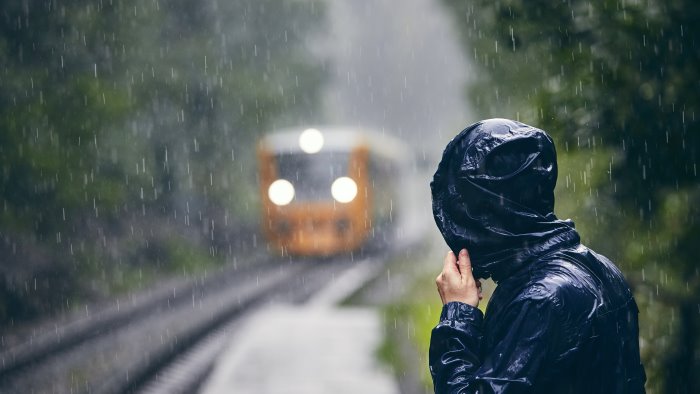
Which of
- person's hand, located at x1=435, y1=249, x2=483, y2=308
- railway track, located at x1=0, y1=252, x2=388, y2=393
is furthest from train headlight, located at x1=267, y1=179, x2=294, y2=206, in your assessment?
person's hand, located at x1=435, y1=249, x2=483, y2=308

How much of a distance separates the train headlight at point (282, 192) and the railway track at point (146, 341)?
2993mm

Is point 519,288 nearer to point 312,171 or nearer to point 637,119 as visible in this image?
point 637,119

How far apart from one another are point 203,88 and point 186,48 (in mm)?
1438

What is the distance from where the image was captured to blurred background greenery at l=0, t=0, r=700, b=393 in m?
4.27

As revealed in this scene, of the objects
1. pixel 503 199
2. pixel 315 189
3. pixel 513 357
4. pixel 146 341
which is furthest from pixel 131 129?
pixel 513 357

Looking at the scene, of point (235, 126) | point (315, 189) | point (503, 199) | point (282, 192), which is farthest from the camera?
point (235, 126)

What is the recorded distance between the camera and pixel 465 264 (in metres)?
2.05

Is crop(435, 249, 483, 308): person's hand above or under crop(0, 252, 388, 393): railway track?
above

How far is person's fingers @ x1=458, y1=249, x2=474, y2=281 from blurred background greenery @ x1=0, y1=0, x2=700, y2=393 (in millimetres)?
2445

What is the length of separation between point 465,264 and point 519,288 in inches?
6.7

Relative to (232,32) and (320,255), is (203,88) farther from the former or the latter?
(320,255)

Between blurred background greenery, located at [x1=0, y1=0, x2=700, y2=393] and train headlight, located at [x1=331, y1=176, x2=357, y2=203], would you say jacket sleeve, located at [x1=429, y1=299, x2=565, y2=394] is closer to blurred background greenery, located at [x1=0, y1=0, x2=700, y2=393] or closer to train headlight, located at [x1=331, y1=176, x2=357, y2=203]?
blurred background greenery, located at [x1=0, y1=0, x2=700, y2=393]

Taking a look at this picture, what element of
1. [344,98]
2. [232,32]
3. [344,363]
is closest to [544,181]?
[344,363]

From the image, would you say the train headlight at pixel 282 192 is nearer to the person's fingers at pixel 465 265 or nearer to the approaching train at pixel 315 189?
the approaching train at pixel 315 189
